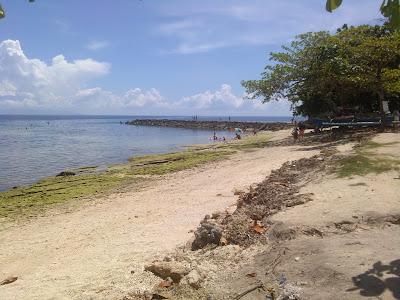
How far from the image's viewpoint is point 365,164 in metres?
11.9

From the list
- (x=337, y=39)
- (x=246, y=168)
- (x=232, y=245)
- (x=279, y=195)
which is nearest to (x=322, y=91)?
(x=337, y=39)

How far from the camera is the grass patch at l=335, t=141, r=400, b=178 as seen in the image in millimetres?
11250

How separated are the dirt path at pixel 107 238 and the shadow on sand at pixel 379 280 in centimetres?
343

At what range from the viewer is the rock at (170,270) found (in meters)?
6.80

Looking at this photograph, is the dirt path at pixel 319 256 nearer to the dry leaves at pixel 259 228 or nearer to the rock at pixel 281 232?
the rock at pixel 281 232

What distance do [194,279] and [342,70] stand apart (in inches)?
833

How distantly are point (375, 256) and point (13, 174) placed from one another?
89.7ft

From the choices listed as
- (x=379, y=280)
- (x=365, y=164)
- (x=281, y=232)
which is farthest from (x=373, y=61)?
(x=379, y=280)

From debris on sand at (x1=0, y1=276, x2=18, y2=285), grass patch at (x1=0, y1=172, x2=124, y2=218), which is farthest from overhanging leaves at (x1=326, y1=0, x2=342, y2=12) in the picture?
grass patch at (x1=0, y1=172, x2=124, y2=218)

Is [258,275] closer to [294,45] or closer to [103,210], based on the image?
[103,210]

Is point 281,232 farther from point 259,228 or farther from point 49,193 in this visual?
point 49,193

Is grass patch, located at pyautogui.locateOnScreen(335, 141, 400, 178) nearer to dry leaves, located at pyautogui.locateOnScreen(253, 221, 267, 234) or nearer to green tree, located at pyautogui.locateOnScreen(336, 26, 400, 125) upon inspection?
dry leaves, located at pyautogui.locateOnScreen(253, 221, 267, 234)

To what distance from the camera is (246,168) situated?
19.4 m

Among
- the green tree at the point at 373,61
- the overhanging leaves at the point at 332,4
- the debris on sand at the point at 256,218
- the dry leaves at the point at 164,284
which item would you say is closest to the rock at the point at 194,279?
the dry leaves at the point at 164,284
